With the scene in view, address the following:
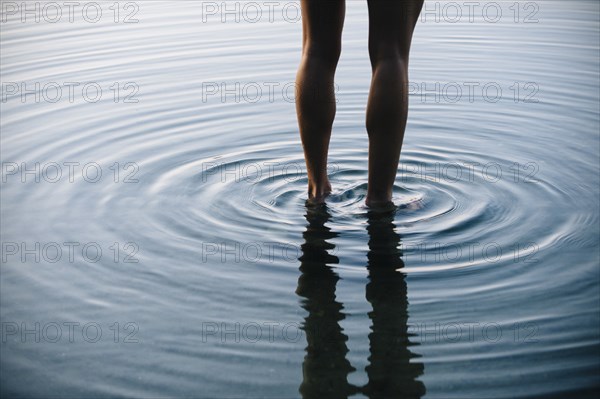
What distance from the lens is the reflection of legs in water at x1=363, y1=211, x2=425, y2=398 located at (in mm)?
1473

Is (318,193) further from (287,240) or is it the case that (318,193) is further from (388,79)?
(388,79)

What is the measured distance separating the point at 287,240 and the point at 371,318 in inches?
17.7

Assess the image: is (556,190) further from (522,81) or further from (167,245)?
(522,81)

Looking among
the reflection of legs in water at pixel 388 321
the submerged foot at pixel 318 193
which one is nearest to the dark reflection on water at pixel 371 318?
the reflection of legs in water at pixel 388 321

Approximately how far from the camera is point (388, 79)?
2.10 metres

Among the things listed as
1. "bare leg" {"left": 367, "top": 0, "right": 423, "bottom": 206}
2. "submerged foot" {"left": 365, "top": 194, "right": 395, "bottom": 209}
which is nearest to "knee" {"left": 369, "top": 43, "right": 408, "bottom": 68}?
"bare leg" {"left": 367, "top": 0, "right": 423, "bottom": 206}

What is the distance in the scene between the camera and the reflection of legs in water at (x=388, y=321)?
1473 millimetres

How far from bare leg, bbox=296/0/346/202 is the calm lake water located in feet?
0.60

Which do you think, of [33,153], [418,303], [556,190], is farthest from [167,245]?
[556,190]

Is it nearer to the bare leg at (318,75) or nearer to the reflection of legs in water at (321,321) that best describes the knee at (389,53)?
the bare leg at (318,75)

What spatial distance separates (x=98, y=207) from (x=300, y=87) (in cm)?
69

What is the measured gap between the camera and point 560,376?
148 cm

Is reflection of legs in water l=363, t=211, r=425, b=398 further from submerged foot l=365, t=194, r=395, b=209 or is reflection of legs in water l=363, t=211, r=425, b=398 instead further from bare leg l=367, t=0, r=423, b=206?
bare leg l=367, t=0, r=423, b=206

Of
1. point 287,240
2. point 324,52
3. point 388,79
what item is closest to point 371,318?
point 287,240
